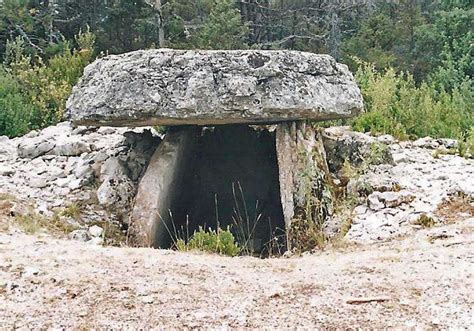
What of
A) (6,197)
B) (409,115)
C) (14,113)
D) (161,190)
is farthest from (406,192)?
(14,113)

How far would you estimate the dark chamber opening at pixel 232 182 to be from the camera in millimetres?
7246

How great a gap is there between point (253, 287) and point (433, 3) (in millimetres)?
18488

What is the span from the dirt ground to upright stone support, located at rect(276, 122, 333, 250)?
1.43m

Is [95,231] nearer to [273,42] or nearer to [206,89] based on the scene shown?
[206,89]

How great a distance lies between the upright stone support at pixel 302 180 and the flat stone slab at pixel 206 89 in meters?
0.34

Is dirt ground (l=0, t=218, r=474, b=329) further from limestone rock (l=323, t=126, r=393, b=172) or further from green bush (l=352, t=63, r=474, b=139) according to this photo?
green bush (l=352, t=63, r=474, b=139)

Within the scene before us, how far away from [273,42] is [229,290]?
1387 centimetres

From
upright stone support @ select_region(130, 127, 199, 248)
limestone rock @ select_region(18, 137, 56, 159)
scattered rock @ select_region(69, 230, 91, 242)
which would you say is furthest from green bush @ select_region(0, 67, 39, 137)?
scattered rock @ select_region(69, 230, 91, 242)

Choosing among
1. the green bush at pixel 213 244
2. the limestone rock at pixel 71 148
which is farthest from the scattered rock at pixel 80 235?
the limestone rock at pixel 71 148

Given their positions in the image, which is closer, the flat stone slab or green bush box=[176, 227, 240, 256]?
green bush box=[176, 227, 240, 256]

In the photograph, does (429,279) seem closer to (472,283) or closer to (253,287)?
(472,283)

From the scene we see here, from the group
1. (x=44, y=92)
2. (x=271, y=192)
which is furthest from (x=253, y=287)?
(x=44, y=92)

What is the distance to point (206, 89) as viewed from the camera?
5676 mm

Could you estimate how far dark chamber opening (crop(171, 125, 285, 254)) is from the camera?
7246mm
